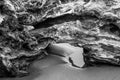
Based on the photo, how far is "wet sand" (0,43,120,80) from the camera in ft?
14.3

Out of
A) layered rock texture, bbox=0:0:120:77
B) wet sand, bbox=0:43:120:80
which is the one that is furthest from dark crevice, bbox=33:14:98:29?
wet sand, bbox=0:43:120:80

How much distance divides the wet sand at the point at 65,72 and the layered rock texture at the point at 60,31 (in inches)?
5.9

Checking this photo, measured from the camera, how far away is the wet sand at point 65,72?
437 cm

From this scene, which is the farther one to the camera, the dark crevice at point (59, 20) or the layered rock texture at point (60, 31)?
the dark crevice at point (59, 20)

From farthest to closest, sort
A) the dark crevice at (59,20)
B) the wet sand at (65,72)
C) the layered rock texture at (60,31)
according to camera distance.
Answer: the dark crevice at (59,20) → the layered rock texture at (60,31) → the wet sand at (65,72)

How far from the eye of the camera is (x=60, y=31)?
15.9 ft

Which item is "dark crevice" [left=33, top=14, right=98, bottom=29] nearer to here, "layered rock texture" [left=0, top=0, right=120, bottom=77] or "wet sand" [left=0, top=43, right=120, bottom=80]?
"layered rock texture" [left=0, top=0, right=120, bottom=77]

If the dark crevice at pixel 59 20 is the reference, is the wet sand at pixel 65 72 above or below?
below

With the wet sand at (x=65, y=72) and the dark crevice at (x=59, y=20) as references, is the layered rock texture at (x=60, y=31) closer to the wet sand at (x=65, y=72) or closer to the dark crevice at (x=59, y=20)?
the dark crevice at (x=59, y=20)

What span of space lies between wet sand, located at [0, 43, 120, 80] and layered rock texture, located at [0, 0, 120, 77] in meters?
0.15

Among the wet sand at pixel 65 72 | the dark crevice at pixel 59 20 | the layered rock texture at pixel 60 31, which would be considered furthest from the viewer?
the dark crevice at pixel 59 20

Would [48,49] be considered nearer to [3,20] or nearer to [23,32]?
[23,32]

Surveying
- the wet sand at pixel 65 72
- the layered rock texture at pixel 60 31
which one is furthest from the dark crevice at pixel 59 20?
the wet sand at pixel 65 72

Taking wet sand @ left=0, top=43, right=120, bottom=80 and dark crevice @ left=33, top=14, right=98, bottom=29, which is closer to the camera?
wet sand @ left=0, top=43, right=120, bottom=80
